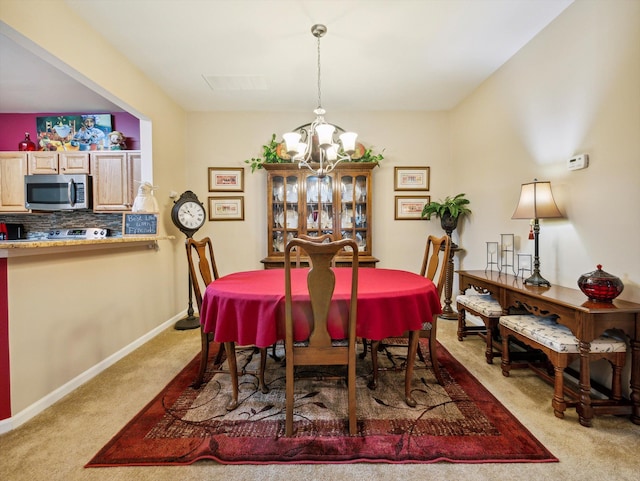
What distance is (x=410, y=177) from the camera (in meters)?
4.14

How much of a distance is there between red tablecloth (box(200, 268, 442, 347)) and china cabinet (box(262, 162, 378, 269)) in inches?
78.1

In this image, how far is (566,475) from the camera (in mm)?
1328

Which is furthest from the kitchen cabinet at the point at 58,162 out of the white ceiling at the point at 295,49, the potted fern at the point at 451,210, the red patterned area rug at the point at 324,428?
the potted fern at the point at 451,210

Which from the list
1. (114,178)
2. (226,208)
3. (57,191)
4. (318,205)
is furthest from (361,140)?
(57,191)

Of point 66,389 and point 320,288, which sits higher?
point 320,288

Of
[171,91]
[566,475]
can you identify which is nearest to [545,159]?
[566,475]

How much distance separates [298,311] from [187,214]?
2.53 metres

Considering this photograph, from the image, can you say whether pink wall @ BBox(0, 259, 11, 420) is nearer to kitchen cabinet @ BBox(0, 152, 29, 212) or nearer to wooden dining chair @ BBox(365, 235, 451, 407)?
wooden dining chair @ BBox(365, 235, 451, 407)

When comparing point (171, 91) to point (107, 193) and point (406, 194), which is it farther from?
point (406, 194)

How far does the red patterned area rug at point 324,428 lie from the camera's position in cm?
146

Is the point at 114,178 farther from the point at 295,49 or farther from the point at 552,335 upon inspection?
the point at 552,335

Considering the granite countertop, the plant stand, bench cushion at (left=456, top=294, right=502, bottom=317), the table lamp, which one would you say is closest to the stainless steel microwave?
the granite countertop

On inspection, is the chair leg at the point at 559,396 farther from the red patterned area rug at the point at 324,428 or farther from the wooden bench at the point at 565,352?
the red patterned area rug at the point at 324,428

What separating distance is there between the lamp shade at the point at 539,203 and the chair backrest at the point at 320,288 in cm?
165
